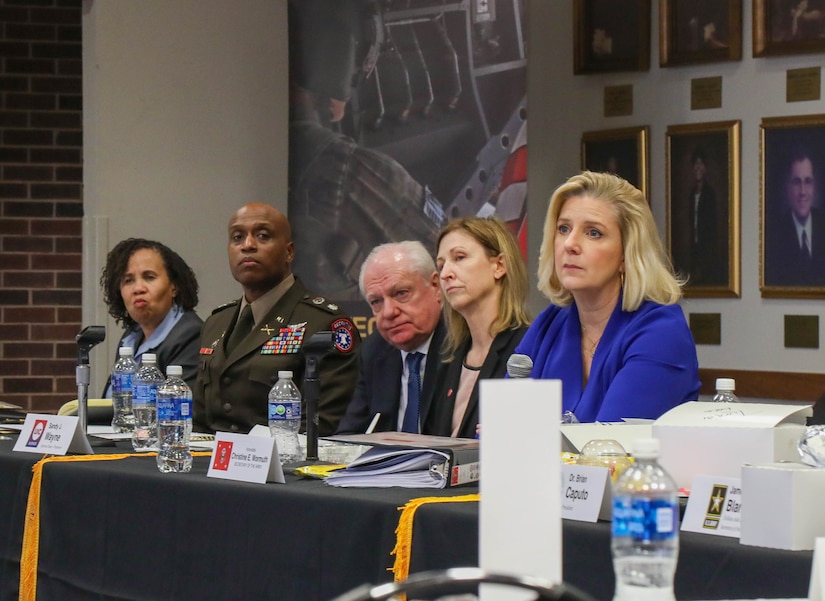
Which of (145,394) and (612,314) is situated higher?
(612,314)

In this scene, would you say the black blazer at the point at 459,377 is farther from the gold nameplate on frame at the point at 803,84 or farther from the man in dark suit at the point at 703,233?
the gold nameplate on frame at the point at 803,84

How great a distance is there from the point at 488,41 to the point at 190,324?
5.01 feet

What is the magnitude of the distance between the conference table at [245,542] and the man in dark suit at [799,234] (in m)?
2.67

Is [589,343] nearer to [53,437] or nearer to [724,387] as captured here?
[724,387]

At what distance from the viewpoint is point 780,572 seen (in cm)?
157

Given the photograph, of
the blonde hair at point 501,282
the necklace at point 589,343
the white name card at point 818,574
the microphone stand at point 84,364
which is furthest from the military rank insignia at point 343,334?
the white name card at point 818,574

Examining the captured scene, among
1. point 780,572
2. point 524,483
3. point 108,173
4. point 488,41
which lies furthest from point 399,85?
point 524,483

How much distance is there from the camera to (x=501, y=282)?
326 centimetres

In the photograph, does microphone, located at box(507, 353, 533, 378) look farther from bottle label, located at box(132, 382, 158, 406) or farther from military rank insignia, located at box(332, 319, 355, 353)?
military rank insignia, located at box(332, 319, 355, 353)

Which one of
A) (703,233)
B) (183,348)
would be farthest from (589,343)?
(703,233)

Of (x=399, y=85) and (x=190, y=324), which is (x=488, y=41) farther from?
(x=190, y=324)

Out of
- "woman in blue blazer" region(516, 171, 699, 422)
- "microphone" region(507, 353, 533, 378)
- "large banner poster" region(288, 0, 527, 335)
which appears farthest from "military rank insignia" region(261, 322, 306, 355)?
"microphone" region(507, 353, 533, 378)

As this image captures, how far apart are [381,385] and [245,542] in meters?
1.22

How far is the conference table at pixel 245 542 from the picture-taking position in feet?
5.50
